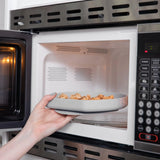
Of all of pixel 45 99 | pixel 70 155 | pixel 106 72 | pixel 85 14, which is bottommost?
pixel 70 155

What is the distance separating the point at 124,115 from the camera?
116cm

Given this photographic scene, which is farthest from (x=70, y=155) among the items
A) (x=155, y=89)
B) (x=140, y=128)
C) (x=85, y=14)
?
(x=85, y=14)

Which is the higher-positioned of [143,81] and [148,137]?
[143,81]

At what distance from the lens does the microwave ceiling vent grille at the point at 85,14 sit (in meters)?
0.83

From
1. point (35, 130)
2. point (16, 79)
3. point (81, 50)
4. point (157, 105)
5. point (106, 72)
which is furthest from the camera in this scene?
point (106, 72)

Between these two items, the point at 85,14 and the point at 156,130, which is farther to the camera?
the point at 85,14

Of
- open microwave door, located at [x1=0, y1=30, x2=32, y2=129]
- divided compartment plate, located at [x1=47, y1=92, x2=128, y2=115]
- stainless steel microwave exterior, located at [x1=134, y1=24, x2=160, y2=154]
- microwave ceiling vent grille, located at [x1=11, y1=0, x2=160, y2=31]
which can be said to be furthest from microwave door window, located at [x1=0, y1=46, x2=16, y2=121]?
stainless steel microwave exterior, located at [x1=134, y1=24, x2=160, y2=154]

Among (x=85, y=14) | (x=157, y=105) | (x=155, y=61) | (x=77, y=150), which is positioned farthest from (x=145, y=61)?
(x=77, y=150)

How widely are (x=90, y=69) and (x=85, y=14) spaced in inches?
15.2

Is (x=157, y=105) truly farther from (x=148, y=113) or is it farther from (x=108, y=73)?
(x=108, y=73)

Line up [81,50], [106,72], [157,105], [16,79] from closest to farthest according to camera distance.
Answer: [157,105] → [16,79] → [81,50] → [106,72]

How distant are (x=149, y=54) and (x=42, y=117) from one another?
1.46 ft

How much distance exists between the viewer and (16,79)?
3.59 ft

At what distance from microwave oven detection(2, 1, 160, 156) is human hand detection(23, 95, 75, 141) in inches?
2.2
